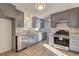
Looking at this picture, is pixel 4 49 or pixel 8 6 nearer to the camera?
pixel 8 6

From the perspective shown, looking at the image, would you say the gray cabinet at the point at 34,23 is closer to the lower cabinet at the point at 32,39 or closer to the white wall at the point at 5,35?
the lower cabinet at the point at 32,39

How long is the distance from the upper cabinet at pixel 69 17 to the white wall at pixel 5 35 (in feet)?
6.05

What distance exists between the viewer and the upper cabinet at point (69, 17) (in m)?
4.08

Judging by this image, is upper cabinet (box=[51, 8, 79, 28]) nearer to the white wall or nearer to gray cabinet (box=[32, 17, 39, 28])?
gray cabinet (box=[32, 17, 39, 28])

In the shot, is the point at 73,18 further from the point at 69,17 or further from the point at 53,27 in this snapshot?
the point at 53,27

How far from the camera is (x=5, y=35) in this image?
12.4ft

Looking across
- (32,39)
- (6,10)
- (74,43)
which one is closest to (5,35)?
(6,10)

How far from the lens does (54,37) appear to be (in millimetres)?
4633

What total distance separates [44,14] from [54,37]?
1.25m

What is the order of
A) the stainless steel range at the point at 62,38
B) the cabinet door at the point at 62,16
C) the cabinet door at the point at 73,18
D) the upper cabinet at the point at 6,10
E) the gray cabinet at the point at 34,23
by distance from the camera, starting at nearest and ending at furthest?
1. the upper cabinet at the point at 6,10
2. the cabinet door at the point at 73,18
3. the stainless steel range at the point at 62,38
4. the cabinet door at the point at 62,16
5. the gray cabinet at the point at 34,23

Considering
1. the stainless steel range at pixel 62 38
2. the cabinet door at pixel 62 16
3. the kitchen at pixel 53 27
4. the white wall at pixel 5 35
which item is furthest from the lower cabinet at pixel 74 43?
the white wall at pixel 5 35

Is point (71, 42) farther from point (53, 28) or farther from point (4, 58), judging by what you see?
point (4, 58)

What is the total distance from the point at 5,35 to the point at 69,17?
2840 millimetres

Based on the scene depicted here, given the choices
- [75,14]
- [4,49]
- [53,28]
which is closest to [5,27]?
[4,49]
